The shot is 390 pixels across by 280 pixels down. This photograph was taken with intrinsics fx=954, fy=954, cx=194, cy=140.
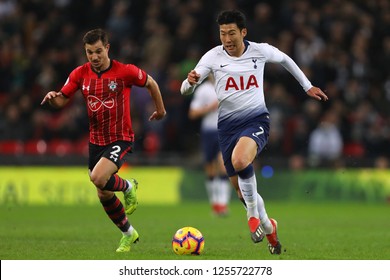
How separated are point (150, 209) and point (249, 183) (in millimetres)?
9118

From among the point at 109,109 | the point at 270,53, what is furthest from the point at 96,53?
the point at 270,53

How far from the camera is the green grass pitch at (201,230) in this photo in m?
10.5

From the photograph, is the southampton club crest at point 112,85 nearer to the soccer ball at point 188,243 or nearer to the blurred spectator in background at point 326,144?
the soccer ball at point 188,243

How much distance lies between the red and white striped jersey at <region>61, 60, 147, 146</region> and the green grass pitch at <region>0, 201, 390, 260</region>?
1.37 meters

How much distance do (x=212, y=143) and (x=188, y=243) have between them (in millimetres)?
7824

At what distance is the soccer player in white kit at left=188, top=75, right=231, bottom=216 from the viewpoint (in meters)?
17.5

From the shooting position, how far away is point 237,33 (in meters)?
10.7

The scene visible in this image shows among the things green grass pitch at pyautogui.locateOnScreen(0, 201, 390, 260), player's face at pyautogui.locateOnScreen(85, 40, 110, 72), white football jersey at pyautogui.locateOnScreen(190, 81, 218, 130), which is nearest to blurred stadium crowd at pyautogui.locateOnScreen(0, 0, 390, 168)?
green grass pitch at pyautogui.locateOnScreen(0, 201, 390, 260)

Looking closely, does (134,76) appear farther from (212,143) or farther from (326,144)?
(326,144)

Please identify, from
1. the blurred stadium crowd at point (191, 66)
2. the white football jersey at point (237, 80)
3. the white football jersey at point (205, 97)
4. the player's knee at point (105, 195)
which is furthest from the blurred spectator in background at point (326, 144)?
the player's knee at point (105, 195)

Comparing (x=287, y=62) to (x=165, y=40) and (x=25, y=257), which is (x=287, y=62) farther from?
(x=165, y=40)

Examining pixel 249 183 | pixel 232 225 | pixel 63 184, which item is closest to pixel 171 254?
pixel 249 183

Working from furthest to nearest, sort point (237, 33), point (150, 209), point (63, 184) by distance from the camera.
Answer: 1. point (63, 184)
2. point (150, 209)
3. point (237, 33)

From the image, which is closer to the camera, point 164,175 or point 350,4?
point 164,175
